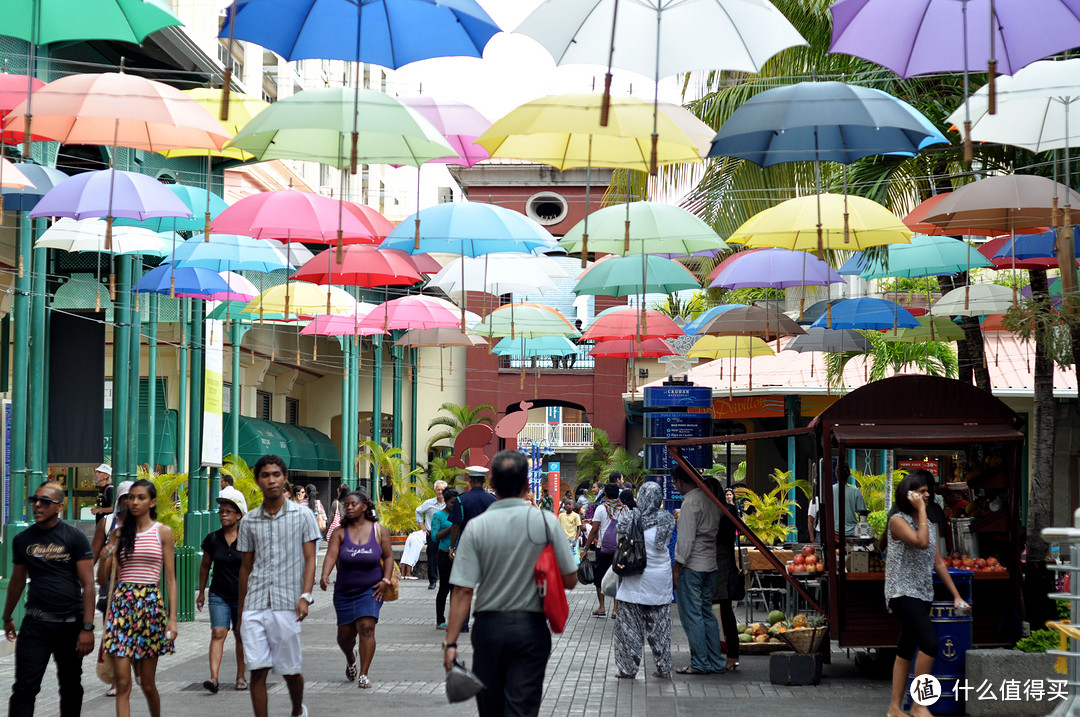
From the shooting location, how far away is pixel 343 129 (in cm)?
1098

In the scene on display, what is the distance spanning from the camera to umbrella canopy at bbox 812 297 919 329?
686 inches

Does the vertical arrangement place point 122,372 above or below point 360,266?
below

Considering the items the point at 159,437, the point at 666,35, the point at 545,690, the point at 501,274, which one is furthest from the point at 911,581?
the point at 159,437

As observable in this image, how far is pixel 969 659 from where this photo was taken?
32.1 ft

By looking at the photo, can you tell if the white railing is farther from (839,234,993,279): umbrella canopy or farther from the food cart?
the food cart

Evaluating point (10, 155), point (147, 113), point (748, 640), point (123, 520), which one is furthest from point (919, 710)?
point (10, 155)

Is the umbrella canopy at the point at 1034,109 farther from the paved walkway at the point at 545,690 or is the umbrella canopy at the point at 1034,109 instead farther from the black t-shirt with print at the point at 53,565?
the black t-shirt with print at the point at 53,565

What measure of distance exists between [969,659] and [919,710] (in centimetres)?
70

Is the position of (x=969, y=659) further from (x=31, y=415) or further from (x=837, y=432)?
(x=31, y=415)

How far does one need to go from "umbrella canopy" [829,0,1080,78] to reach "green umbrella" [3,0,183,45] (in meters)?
5.29

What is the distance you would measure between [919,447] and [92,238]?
9814mm

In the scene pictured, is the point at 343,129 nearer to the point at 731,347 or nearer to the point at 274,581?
the point at 274,581

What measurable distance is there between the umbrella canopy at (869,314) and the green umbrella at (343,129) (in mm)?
7348

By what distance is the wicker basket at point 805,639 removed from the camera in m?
11.6
